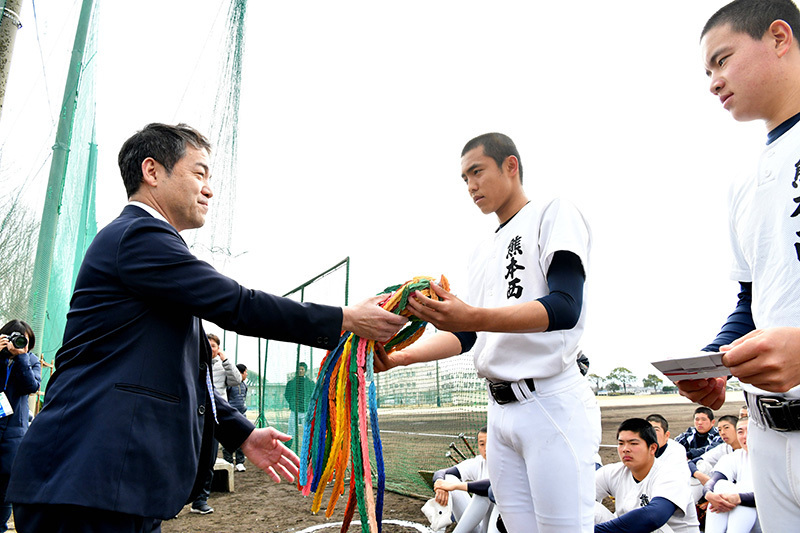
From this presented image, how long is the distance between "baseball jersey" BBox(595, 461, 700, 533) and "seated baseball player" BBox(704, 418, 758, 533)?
44 centimetres

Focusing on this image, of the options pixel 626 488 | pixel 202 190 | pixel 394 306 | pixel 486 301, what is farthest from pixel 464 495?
pixel 202 190

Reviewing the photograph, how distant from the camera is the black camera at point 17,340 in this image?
5109 mm

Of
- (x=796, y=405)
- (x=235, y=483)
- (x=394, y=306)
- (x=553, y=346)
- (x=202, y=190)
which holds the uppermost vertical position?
(x=202, y=190)

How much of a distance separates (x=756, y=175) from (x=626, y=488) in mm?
3590

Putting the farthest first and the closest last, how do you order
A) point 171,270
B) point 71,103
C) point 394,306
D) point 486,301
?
point 71,103 < point 486,301 < point 394,306 < point 171,270

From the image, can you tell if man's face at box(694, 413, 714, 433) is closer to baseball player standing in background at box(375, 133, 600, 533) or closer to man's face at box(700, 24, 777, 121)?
baseball player standing in background at box(375, 133, 600, 533)

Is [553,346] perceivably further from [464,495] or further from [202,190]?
[464,495]

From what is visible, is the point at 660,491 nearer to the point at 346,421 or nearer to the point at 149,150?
the point at 346,421

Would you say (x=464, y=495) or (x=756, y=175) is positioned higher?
Answer: (x=756, y=175)

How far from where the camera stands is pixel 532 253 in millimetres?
2270

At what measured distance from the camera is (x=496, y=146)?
2479mm

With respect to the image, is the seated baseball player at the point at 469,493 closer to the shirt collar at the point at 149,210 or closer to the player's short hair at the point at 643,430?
the player's short hair at the point at 643,430

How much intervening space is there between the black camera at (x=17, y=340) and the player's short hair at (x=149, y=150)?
405cm

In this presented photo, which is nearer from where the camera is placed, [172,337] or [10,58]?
[172,337]
